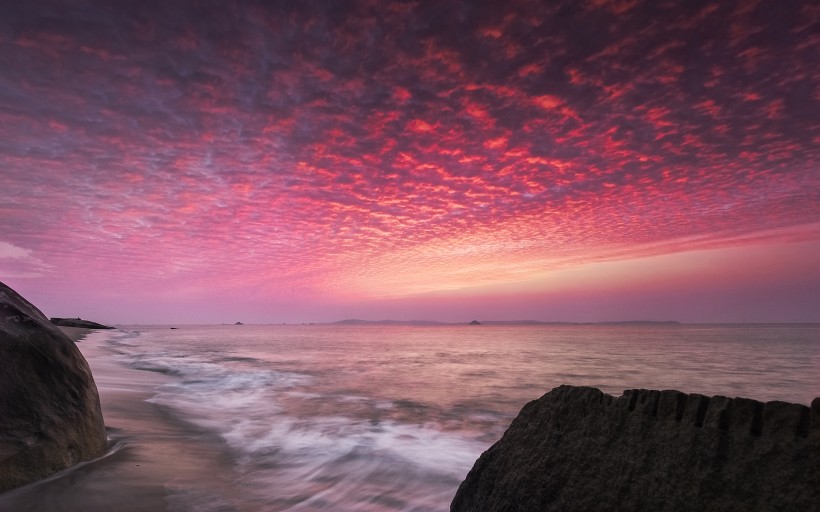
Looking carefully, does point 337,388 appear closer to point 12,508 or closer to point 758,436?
point 12,508

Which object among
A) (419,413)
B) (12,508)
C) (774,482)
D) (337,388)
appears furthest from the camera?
(337,388)

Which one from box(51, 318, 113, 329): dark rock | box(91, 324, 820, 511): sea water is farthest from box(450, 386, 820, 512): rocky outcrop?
box(51, 318, 113, 329): dark rock

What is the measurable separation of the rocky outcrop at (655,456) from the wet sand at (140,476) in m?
3.64

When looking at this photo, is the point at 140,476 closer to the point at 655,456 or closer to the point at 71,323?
the point at 655,456

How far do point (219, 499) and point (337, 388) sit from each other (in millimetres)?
11789

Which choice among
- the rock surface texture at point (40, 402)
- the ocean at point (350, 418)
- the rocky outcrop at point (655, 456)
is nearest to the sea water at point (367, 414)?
the ocean at point (350, 418)

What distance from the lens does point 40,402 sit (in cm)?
488

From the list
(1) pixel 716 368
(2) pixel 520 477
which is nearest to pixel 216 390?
(2) pixel 520 477

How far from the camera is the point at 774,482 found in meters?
2.04

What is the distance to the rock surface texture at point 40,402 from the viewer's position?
14.7ft

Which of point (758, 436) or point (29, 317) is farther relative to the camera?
point (29, 317)

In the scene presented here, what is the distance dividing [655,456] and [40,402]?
6.06 meters

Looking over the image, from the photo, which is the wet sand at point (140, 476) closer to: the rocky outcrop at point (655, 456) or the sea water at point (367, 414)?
the sea water at point (367, 414)

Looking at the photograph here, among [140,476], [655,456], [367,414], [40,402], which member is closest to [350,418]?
[367,414]
